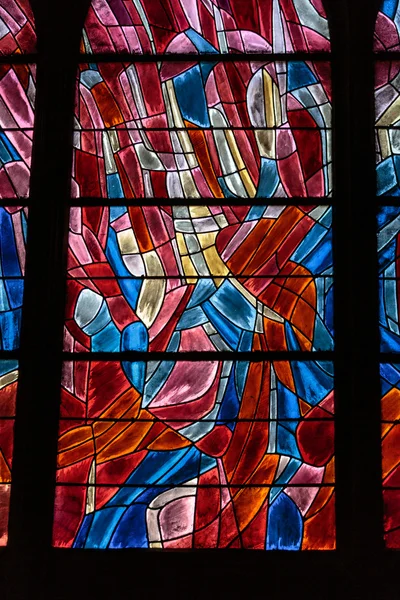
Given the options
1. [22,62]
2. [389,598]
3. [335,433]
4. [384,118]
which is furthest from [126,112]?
[389,598]

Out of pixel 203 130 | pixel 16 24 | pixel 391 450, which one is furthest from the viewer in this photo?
pixel 16 24

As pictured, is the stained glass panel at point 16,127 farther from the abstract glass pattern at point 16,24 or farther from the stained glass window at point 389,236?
the stained glass window at point 389,236

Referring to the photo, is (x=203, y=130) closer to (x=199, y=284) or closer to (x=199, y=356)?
(x=199, y=284)

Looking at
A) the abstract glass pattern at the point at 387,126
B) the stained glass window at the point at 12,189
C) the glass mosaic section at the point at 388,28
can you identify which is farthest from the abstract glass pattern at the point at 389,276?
the stained glass window at the point at 12,189

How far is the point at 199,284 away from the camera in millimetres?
4355

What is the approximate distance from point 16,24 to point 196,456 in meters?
2.20

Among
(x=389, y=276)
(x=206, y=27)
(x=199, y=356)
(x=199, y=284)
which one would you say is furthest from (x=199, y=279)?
(x=206, y=27)

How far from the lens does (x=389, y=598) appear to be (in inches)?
152

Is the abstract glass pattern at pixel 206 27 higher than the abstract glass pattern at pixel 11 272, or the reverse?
the abstract glass pattern at pixel 206 27

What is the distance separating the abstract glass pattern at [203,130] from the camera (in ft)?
14.7

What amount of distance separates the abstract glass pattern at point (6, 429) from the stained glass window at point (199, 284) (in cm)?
21

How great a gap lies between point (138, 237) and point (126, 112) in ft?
1.94

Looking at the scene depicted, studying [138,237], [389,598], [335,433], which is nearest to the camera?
[389,598]

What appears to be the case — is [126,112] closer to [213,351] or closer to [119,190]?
[119,190]
